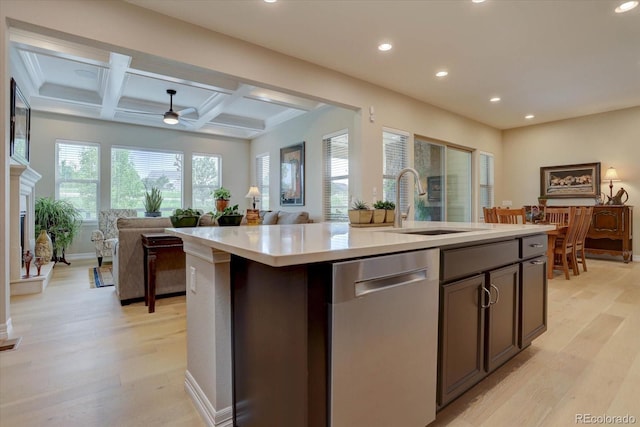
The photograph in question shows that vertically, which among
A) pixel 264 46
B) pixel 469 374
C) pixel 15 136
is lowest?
pixel 469 374

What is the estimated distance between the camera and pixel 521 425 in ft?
4.91

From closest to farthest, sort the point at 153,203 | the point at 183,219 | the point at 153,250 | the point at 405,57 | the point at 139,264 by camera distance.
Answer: the point at 183,219
the point at 153,250
the point at 139,264
the point at 405,57
the point at 153,203

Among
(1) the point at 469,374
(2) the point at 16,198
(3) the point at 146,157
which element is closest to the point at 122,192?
(3) the point at 146,157

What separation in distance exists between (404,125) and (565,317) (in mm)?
3452

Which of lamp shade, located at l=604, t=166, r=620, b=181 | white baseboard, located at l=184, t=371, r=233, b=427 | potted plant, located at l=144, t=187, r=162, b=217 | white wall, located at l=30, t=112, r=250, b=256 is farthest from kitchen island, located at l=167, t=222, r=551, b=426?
white wall, located at l=30, t=112, r=250, b=256

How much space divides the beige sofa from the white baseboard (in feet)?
6.82

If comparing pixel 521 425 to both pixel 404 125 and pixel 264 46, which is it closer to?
pixel 264 46

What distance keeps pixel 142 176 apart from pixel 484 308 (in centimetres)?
721

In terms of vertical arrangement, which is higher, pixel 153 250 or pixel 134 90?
pixel 134 90

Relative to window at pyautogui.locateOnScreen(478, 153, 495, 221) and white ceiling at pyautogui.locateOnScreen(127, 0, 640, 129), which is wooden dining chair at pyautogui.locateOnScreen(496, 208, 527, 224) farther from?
window at pyautogui.locateOnScreen(478, 153, 495, 221)

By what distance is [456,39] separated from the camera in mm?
3488

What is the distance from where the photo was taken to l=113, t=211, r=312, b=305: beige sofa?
3.36 metres

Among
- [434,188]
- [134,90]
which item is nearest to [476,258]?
[434,188]

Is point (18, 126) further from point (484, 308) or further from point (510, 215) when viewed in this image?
point (510, 215)
